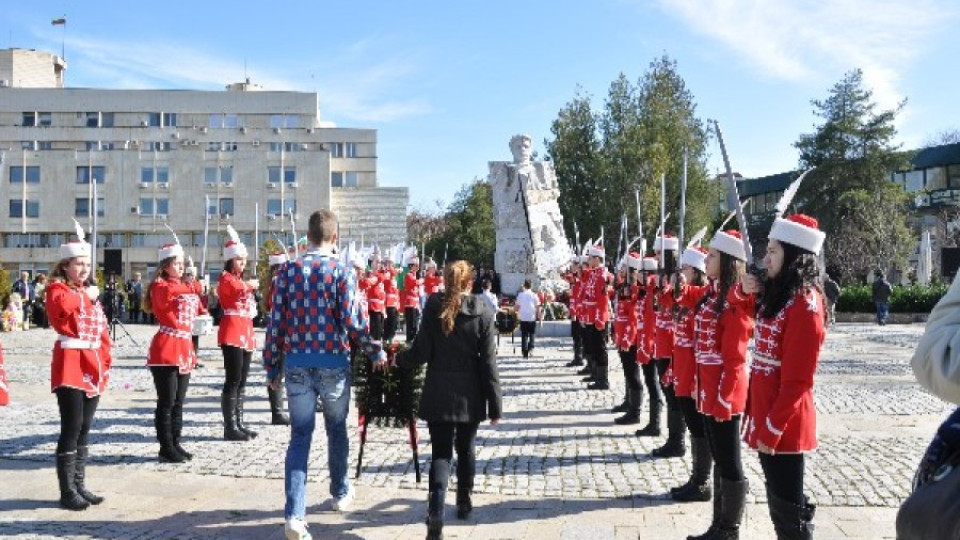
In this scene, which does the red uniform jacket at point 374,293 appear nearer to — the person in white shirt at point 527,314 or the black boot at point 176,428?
the person in white shirt at point 527,314

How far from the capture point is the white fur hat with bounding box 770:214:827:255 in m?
4.75

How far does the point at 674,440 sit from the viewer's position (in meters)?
8.61

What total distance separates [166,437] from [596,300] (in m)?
7.47

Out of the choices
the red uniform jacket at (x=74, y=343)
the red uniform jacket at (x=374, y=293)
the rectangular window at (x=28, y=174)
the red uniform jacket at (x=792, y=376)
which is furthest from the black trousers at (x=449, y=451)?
the rectangular window at (x=28, y=174)

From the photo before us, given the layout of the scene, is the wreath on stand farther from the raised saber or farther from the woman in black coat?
the raised saber

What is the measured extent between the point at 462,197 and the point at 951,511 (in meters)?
68.8

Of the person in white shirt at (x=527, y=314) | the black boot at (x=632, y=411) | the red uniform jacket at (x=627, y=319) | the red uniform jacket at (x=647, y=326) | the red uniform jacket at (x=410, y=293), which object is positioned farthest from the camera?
the red uniform jacket at (x=410, y=293)

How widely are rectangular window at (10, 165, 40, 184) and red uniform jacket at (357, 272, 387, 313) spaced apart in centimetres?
6040

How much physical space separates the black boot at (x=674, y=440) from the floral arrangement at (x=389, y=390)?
2.78 metres

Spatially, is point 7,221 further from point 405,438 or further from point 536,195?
point 405,438

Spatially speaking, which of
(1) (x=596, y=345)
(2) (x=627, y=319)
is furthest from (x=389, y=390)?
(1) (x=596, y=345)

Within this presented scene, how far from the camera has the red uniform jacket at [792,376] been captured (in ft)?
14.9

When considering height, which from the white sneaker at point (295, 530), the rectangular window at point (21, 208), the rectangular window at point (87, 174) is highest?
the rectangular window at point (87, 174)

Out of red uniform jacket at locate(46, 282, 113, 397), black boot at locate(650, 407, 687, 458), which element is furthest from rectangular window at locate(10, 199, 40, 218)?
black boot at locate(650, 407, 687, 458)
